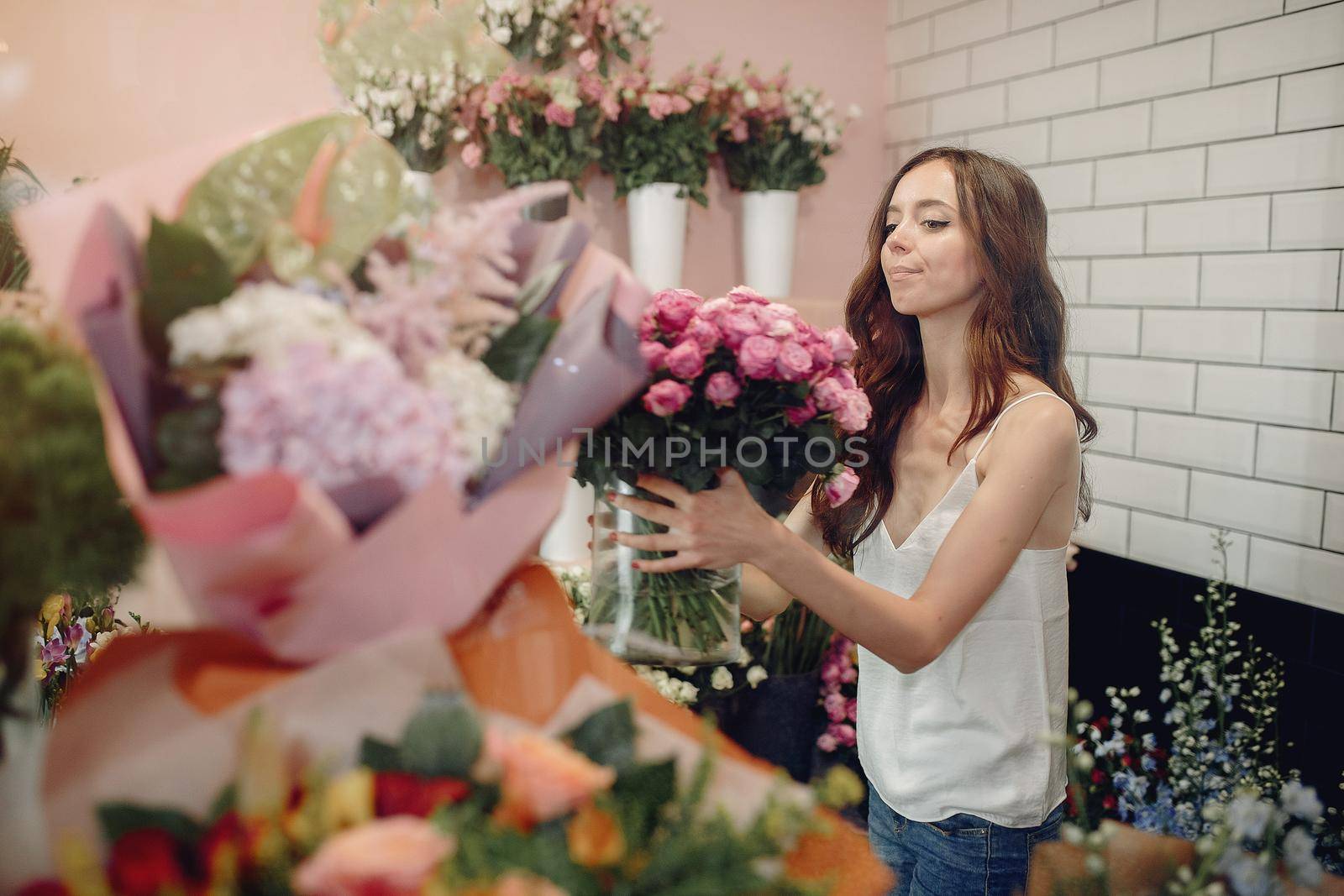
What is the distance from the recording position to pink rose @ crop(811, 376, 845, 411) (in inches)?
33.8

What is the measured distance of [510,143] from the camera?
200 cm

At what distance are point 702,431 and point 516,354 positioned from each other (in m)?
0.28

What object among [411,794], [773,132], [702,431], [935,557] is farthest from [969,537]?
[773,132]

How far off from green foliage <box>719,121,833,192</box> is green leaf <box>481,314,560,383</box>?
1792 mm

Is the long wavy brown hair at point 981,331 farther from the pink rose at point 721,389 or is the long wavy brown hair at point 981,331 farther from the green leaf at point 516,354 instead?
the green leaf at point 516,354

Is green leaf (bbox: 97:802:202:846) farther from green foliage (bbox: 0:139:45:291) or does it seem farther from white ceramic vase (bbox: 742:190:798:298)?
white ceramic vase (bbox: 742:190:798:298)

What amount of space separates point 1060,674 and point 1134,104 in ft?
4.17

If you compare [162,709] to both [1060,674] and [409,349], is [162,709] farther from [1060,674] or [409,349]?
[1060,674]

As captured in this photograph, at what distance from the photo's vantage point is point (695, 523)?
34.9 inches

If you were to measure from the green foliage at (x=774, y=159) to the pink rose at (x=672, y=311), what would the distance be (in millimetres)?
1505

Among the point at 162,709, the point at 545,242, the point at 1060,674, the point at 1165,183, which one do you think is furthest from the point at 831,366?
the point at 1165,183

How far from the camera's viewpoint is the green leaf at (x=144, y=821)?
0.44 metres

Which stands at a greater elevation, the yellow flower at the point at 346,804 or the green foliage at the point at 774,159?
the green foliage at the point at 774,159

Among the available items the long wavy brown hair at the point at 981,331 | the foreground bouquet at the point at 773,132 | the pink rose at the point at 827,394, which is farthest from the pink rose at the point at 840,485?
the foreground bouquet at the point at 773,132
